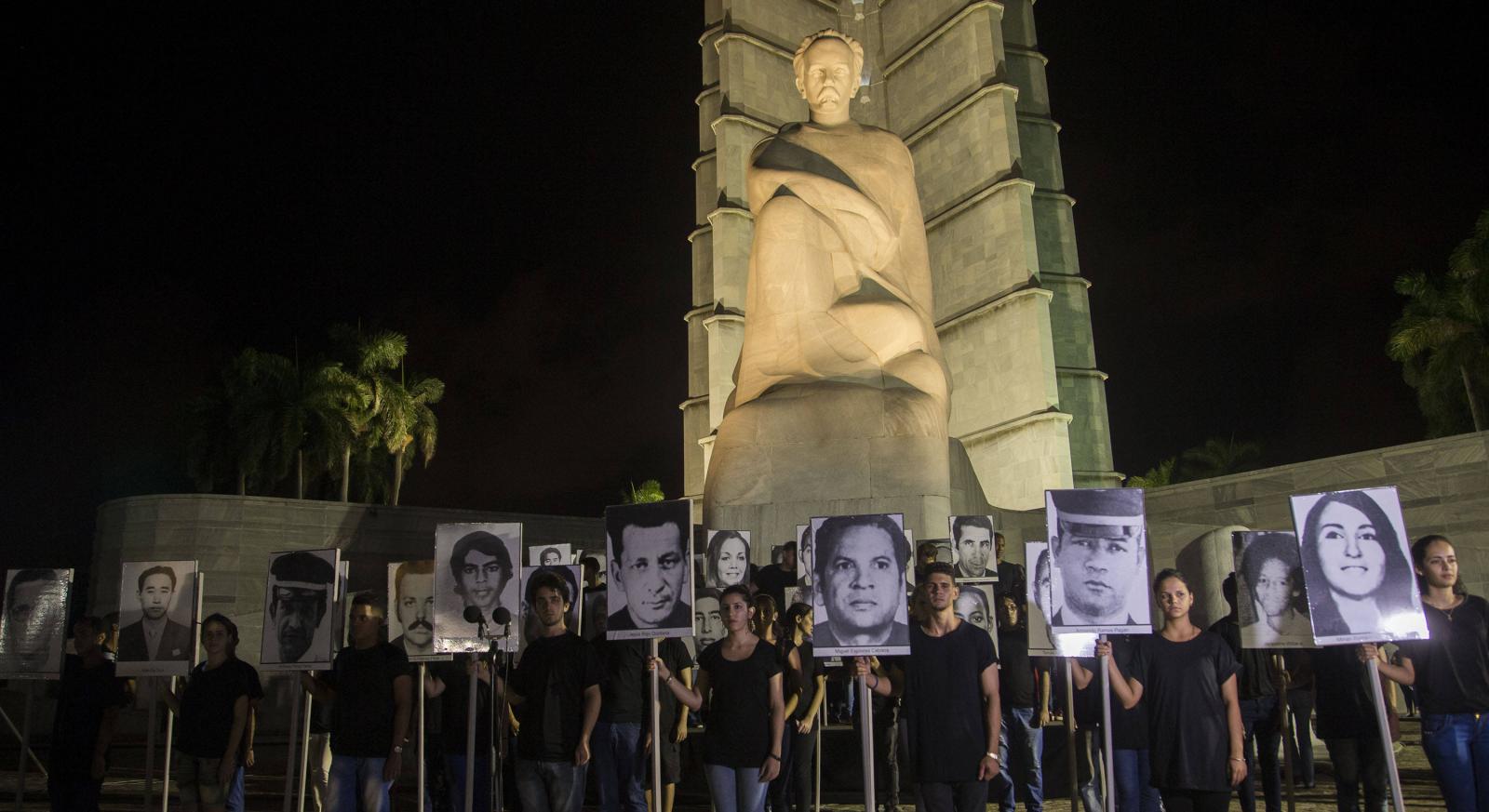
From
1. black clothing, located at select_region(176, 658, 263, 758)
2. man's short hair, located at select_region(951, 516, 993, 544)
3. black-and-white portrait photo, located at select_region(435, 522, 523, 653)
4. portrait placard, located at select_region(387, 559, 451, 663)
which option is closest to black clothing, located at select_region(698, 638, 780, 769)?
black-and-white portrait photo, located at select_region(435, 522, 523, 653)

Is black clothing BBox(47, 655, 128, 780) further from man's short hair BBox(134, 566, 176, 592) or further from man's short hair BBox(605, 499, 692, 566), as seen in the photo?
man's short hair BBox(605, 499, 692, 566)

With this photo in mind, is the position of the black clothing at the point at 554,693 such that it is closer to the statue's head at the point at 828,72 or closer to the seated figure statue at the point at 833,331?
the seated figure statue at the point at 833,331

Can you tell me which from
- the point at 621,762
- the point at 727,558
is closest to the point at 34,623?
the point at 621,762

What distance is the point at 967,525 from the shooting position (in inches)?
481

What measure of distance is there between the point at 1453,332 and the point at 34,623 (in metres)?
31.0

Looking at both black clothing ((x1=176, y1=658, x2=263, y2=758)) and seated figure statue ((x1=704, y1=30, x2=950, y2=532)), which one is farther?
seated figure statue ((x1=704, y1=30, x2=950, y2=532))

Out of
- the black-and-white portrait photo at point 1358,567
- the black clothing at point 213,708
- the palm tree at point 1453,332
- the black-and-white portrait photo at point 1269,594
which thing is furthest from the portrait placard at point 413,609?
the palm tree at point 1453,332

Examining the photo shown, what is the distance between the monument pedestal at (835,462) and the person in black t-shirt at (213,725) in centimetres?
790

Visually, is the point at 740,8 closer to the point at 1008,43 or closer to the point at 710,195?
the point at 710,195

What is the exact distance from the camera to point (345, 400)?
3556 cm

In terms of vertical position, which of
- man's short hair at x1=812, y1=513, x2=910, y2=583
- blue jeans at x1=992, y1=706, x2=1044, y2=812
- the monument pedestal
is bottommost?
blue jeans at x1=992, y1=706, x2=1044, y2=812

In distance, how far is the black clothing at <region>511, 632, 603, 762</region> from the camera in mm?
5859

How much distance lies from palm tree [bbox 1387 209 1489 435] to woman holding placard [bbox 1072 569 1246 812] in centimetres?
2586

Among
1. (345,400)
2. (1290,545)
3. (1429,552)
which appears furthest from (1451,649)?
(345,400)
